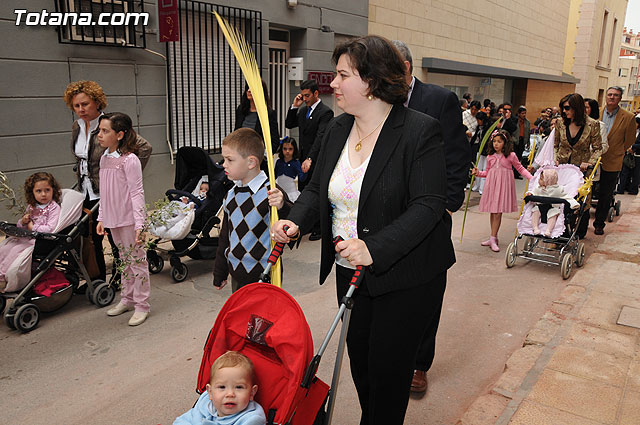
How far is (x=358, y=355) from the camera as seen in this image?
2605 millimetres

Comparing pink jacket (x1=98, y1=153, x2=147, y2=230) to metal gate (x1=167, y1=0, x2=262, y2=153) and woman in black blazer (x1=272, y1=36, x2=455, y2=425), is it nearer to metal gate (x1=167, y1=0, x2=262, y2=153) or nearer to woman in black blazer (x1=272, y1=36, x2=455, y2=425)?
woman in black blazer (x1=272, y1=36, x2=455, y2=425)

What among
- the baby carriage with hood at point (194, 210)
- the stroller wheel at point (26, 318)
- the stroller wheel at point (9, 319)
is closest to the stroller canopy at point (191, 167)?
the baby carriage with hood at point (194, 210)

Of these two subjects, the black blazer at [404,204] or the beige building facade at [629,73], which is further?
the beige building facade at [629,73]

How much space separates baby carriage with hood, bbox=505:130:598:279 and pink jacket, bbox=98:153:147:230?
4272mm

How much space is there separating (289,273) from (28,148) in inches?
159

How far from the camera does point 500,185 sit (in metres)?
→ 7.14

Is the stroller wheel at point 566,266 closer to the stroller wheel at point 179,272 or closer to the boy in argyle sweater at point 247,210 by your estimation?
the boy in argyle sweater at point 247,210

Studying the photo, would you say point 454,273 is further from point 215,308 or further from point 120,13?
point 120,13

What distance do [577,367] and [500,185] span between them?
3.81 meters

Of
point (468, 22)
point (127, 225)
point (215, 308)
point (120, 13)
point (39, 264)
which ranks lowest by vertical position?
point (215, 308)

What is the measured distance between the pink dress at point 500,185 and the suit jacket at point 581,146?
533 mm

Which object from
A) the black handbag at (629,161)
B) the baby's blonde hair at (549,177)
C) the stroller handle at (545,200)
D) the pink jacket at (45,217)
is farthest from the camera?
the black handbag at (629,161)

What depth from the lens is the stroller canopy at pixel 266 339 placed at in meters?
2.34

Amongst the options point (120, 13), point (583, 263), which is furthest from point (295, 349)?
point (120, 13)
